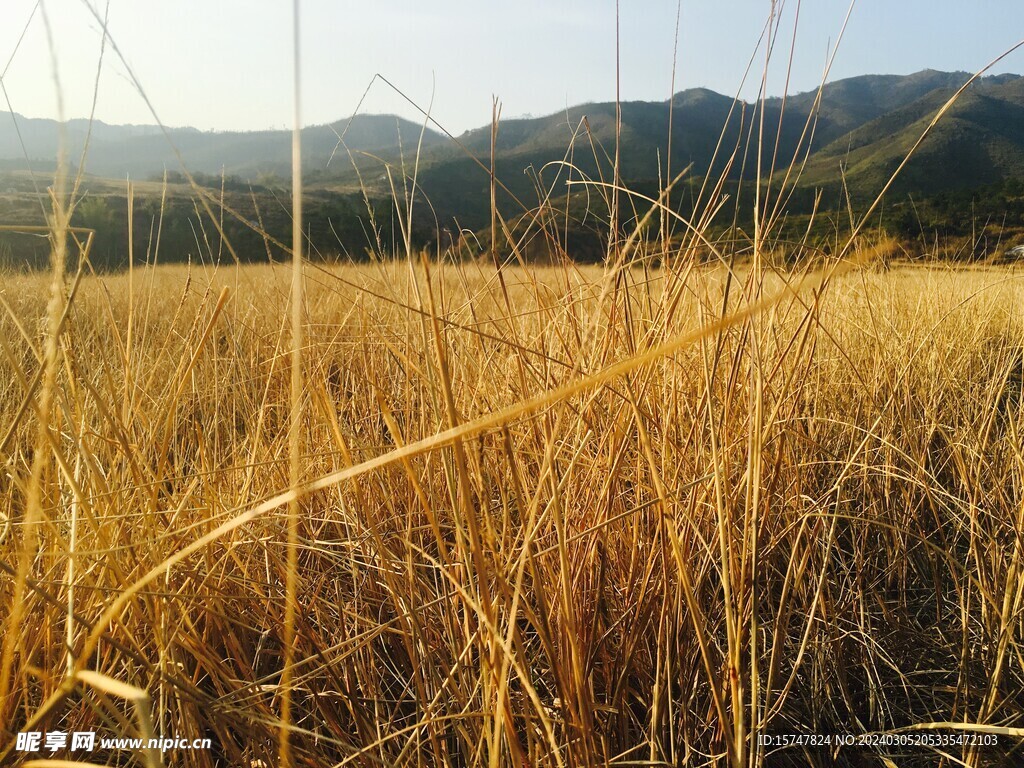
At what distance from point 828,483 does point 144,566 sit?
38.5 inches

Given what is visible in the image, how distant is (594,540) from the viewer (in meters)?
0.62

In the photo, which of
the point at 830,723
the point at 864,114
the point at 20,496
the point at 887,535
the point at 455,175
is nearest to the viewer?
the point at 830,723

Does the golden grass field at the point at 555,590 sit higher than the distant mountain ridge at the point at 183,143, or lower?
lower

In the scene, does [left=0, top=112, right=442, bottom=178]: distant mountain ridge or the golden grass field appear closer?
the golden grass field

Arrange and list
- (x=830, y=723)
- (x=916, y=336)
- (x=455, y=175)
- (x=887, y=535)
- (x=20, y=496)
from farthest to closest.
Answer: (x=455, y=175), (x=916, y=336), (x=20, y=496), (x=887, y=535), (x=830, y=723)

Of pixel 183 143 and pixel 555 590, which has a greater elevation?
pixel 183 143

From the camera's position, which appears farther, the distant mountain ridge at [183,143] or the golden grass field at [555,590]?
the distant mountain ridge at [183,143]

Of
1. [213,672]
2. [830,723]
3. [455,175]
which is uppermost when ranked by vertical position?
[455,175]

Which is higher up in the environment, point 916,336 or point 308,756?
point 916,336

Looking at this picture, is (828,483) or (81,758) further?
(828,483)

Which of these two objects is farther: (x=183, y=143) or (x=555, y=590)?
(x=183, y=143)

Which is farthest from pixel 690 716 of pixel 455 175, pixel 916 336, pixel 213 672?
pixel 455 175

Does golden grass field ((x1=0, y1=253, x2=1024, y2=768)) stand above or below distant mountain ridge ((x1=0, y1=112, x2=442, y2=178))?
below

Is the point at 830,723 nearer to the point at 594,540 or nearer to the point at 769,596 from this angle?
the point at 769,596
